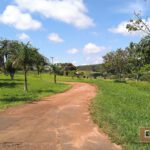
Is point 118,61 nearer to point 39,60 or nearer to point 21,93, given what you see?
point 39,60

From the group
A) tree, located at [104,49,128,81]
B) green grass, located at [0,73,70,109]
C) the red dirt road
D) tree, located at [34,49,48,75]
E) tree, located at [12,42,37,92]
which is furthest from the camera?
tree, located at [104,49,128,81]

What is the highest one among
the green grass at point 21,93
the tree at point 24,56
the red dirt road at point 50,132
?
the tree at point 24,56

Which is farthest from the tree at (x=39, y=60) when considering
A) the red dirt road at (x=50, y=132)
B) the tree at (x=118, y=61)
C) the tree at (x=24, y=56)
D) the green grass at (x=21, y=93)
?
the red dirt road at (x=50, y=132)

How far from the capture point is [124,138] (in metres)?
11.9

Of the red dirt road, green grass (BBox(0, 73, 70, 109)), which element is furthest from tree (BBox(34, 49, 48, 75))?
the red dirt road

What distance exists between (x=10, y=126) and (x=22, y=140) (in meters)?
2.92

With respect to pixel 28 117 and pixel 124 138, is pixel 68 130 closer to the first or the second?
pixel 124 138

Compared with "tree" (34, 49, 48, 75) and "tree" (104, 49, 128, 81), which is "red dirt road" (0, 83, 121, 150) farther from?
"tree" (104, 49, 128, 81)

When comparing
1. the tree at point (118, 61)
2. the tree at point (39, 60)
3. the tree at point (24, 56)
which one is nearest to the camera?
the tree at point (24, 56)

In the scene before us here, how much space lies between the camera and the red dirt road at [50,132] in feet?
36.9

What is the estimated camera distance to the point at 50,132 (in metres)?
13.3

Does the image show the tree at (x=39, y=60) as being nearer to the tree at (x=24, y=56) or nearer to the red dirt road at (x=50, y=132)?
the tree at (x=24, y=56)

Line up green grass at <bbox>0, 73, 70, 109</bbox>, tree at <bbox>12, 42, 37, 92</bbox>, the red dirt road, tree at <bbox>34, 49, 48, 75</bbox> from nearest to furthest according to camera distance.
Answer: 1. the red dirt road
2. green grass at <bbox>0, 73, 70, 109</bbox>
3. tree at <bbox>12, 42, 37, 92</bbox>
4. tree at <bbox>34, 49, 48, 75</bbox>

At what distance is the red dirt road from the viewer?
36.9 feet
